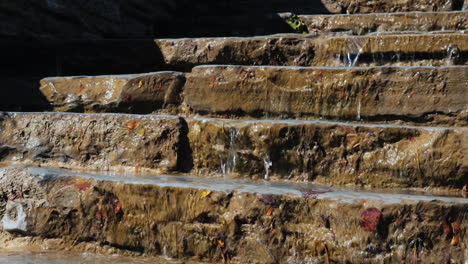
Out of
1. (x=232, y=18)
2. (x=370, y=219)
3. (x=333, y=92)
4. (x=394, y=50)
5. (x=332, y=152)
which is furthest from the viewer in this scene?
(x=232, y=18)

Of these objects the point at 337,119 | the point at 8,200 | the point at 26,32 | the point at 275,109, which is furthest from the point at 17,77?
the point at 337,119

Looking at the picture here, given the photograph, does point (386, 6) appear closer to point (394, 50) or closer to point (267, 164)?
point (394, 50)

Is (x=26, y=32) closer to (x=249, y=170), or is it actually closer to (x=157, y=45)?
(x=157, y=45)

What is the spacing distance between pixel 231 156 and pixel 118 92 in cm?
107

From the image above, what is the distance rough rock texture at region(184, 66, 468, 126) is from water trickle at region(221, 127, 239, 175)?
1.24ft

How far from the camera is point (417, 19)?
4.57 metres

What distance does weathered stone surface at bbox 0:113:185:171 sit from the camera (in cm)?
323

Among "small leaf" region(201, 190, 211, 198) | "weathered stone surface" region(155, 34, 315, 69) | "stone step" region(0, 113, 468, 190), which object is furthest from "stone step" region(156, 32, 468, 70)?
"small leaf" region(201, 190, 211, 198)

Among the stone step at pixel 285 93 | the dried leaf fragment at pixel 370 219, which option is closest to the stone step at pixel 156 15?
the stone step at pixel 285 93

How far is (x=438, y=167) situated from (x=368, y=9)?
312cm

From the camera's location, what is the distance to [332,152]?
9.69 feet

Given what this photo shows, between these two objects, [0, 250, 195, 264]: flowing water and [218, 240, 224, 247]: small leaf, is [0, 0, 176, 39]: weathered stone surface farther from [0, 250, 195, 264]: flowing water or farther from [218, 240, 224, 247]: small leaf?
[218, 240, 224, 247]: small leaf

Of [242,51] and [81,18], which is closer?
[242,51]

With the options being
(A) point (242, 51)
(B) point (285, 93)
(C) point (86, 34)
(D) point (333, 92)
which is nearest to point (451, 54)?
(D) point (333, 92)
